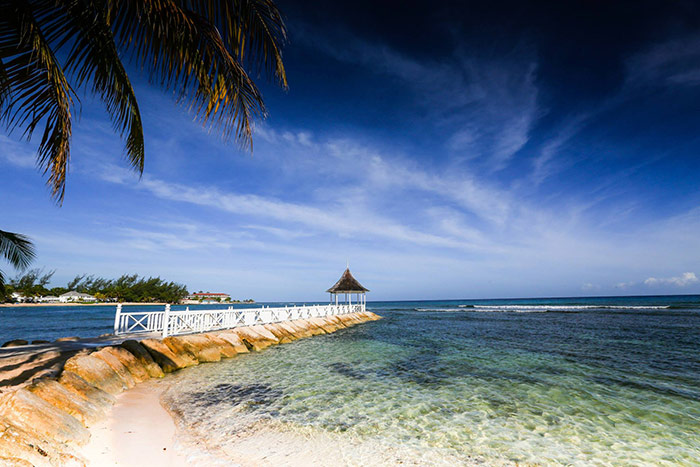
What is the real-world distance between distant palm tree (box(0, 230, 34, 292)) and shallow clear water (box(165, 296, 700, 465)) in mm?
5347

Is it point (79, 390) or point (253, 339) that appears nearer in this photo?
point (79, 390)

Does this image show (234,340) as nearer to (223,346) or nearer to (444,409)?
(223,346)

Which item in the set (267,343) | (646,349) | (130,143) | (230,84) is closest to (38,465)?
(130,143)

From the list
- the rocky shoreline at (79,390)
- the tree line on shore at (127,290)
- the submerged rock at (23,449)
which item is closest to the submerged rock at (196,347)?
the rocky shoreline at (79,390)

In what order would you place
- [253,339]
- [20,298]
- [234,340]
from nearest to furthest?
1. [234,340]
2. [253,339]
3. [20,298]

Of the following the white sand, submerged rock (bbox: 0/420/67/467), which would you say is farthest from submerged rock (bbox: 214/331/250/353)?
submerged rock (bbox: 0/420/67/467)

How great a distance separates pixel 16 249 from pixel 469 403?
1201cm

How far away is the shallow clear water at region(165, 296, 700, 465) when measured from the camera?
489 cm

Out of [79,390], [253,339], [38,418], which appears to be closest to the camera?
[38,418]

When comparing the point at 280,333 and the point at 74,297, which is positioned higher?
the point at 74,297

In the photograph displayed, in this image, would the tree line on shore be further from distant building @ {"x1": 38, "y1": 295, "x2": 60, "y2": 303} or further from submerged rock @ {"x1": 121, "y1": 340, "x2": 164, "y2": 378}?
submerged rock @ {"x1": 121, "y1": 340, "x2": 164, "y2": 378}

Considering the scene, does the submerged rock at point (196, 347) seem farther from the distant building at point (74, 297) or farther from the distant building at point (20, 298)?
the distant building at point (74, 297)

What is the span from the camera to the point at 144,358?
853cm

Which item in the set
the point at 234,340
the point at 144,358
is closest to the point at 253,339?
the point at 234,340
